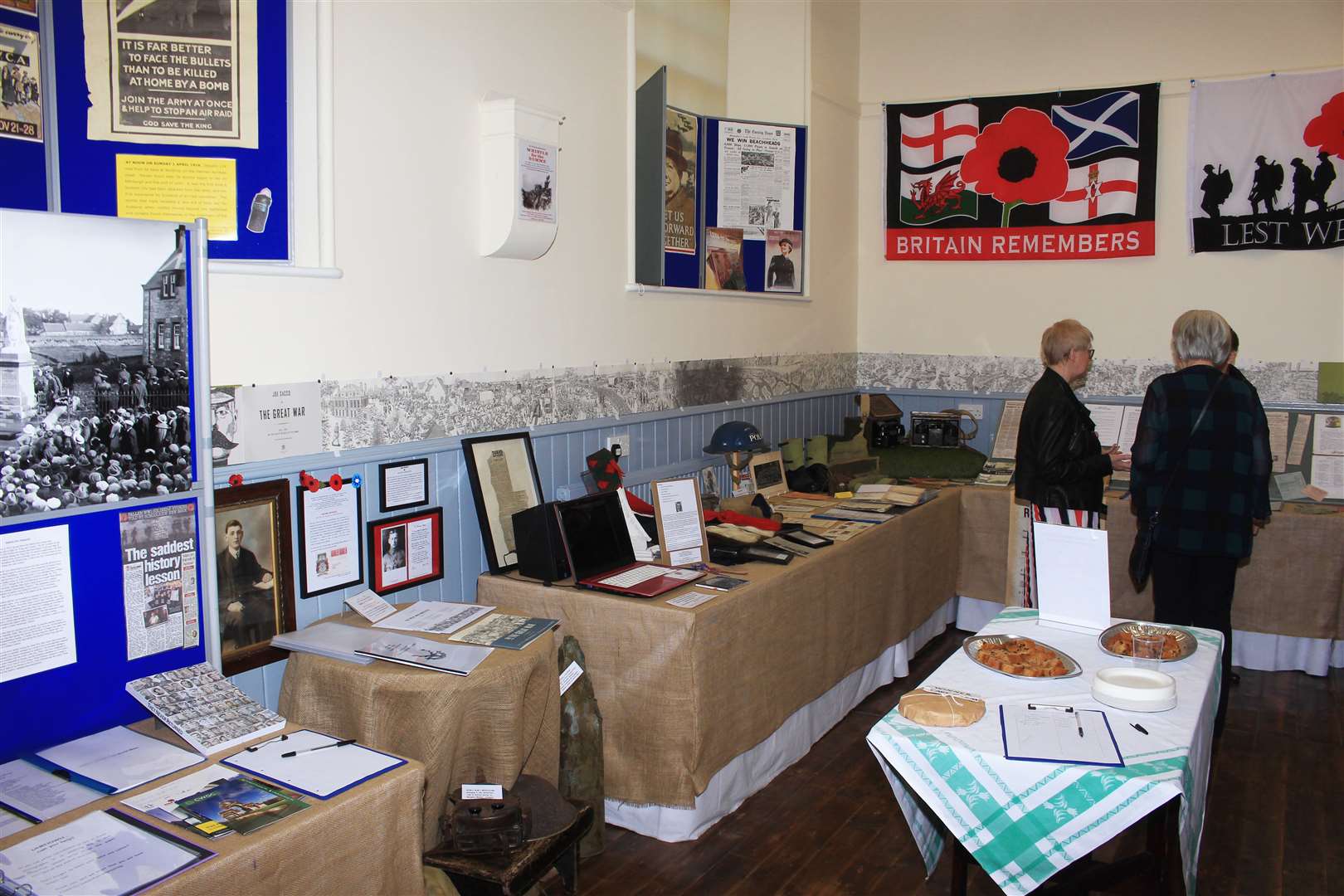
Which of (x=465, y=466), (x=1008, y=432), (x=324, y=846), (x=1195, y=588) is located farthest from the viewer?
(x=1008, y=432)

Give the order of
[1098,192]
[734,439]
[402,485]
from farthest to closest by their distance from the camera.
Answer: [1098,192] < [734,439] < [402,485]

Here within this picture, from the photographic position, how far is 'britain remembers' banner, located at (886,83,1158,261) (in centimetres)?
607

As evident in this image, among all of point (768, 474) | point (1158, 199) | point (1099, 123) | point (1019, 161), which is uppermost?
point (1099, 123)

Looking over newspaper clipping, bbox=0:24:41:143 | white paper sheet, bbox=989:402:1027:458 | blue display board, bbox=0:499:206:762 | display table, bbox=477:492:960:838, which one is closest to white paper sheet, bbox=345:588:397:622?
display table, bbox=477:492:960:838

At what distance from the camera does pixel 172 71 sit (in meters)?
2.84

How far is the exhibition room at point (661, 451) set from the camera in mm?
2318

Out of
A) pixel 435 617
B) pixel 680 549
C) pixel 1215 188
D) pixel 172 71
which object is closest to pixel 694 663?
pixel 680 549

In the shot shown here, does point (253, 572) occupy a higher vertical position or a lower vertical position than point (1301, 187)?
lower

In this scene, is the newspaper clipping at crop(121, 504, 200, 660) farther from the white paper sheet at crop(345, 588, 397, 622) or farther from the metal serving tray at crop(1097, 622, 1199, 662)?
the metal serving tray at crop(1097, 622, 1199, 662)

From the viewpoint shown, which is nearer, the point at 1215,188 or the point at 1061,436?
the point at 1061,436

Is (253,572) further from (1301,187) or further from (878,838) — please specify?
(1301,187)

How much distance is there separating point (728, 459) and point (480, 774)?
8.28ft

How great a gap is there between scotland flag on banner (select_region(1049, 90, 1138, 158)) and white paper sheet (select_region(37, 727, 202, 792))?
5.80 m

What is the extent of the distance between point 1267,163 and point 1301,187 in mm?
218
